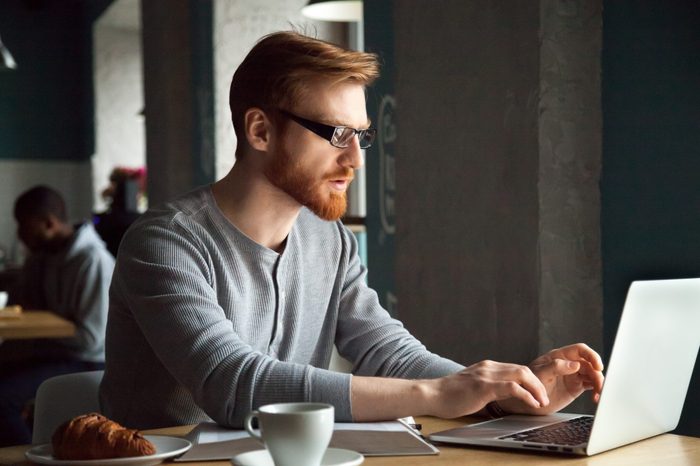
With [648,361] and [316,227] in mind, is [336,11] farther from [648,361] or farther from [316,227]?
[648,361]

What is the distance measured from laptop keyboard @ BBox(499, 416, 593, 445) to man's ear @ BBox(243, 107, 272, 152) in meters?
0.73

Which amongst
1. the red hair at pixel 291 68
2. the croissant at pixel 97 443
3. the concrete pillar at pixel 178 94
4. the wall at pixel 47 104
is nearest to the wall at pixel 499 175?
the red hair at pixel 291 68

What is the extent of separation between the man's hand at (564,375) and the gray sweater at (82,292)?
9.43ft

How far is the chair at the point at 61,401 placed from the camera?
5.65 ft

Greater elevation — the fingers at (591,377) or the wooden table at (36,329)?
the fingers at (591,377)

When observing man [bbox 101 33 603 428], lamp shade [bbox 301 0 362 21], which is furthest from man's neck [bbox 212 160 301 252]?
lamp shade [bbox 301 0 362 21]

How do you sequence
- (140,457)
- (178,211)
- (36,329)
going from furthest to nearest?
(36,329)
(178,211)
(140,457)

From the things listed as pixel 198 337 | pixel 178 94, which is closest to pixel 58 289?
pixel 178 94

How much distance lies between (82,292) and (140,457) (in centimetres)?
305

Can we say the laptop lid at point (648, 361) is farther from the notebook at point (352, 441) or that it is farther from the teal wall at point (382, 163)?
the teal wall at point (382, 163)

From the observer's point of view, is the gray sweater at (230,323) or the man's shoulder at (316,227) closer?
the gray sweater at (230,323)

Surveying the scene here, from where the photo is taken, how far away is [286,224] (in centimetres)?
175

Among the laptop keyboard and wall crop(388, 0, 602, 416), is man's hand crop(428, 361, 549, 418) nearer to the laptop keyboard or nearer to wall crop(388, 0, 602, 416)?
the laptop keyboard

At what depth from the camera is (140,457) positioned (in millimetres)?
1158
